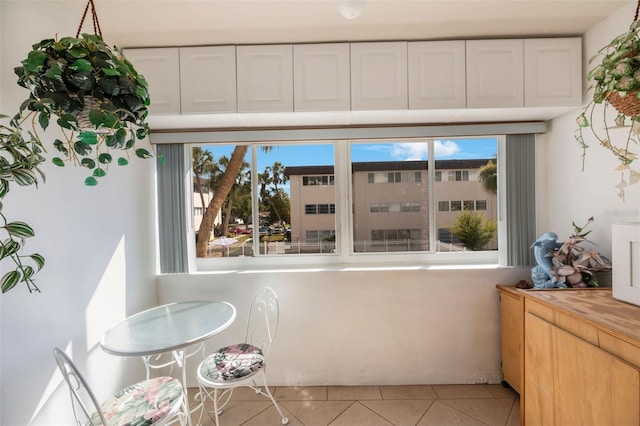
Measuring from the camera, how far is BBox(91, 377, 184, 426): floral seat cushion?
1.33 metres

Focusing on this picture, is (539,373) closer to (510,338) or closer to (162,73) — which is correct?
(510,338)

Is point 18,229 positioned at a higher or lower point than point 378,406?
higher

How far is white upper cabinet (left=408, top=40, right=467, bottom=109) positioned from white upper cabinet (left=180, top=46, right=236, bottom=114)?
127 centimetres

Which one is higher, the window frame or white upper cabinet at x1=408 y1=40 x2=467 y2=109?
white upper cabinet at x1=408 y1=40 x2=467 y2=109

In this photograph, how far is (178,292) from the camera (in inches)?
90.7

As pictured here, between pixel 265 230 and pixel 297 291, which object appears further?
pixel 265 230

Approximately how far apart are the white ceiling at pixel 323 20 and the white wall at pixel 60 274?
A: 0.37m

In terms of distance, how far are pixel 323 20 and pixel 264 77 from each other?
53cm

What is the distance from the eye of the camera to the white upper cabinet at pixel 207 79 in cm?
192

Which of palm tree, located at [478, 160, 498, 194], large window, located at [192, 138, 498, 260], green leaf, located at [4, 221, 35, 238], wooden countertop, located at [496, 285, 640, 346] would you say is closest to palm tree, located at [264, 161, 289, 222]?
large window, located at [192, 138, 498, 260]

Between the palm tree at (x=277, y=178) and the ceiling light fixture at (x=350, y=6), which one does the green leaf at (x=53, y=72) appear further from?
the palm tree at (x=277, y=178)

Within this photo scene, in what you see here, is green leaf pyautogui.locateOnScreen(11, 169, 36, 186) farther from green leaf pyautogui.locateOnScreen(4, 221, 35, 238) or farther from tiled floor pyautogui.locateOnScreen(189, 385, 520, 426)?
tiled floor pyautogui.locateOnScreen(189, 385, 520, 426)

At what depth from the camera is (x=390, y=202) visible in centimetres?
248

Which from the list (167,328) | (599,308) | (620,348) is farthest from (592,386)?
(167,328)
